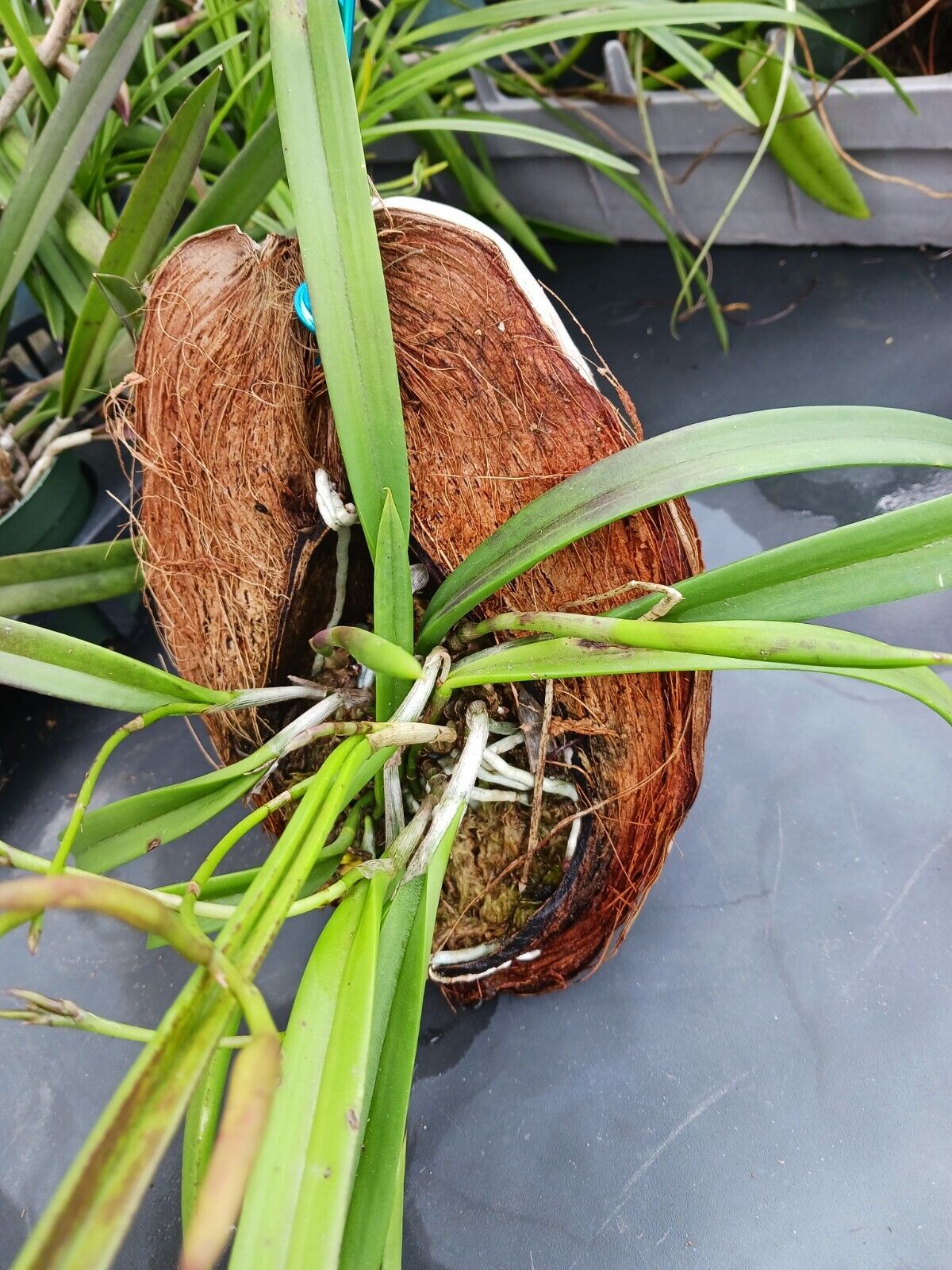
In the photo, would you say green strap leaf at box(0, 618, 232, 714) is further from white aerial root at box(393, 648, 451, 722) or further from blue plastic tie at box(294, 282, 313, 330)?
blue plastic tie at box(294, 282, 313, 330)

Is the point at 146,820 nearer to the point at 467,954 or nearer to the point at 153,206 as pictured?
the point at 467,954

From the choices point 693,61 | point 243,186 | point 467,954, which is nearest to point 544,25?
point 693,61

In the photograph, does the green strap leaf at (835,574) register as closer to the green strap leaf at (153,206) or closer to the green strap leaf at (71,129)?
the green strap leaf at (153,206)

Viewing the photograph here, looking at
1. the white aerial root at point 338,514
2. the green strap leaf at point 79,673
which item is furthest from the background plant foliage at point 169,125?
the green strap leaf at point 79,673

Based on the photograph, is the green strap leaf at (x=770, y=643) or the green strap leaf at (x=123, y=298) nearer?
the green strap leaf at (x=770, y=643)

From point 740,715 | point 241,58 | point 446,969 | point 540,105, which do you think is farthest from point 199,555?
point 540,105

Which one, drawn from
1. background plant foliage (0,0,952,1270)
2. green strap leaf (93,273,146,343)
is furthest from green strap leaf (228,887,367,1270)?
green strap leaf (93,273,146,343)

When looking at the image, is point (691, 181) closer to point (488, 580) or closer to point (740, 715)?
point (740, 715)
